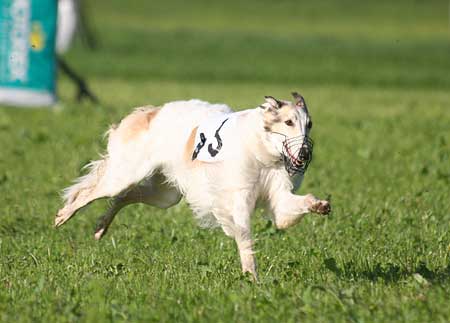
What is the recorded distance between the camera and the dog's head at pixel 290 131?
7051 millimetres

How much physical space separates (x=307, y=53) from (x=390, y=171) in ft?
75.0

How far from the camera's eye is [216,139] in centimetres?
769

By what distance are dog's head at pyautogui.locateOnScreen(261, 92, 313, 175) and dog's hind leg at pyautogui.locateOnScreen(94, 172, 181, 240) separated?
2007mm

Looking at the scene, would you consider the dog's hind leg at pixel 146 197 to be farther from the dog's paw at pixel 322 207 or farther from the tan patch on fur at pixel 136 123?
the dog's paw at pixel 322 207

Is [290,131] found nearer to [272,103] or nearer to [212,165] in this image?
[272,103]

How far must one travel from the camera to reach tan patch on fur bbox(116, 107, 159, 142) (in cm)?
888

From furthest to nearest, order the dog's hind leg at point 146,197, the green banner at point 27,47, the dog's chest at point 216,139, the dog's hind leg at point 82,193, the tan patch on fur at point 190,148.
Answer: the green banner at point 27,47
the dog's hind leg at point 82,193
the dog's hind leg at point 146,197
the tan patch on fur at point 190,148
the dog's chest at point 216,139

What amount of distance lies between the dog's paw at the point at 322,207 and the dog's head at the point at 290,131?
263 mm

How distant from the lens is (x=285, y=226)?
7.52 metres

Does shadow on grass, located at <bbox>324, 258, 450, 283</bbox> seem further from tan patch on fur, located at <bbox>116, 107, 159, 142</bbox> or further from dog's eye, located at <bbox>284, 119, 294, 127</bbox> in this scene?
tan patch on fur, located at <bbox>116, 107, 159, 142</bbox>

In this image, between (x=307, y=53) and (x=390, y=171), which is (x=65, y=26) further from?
(x=390, y=171)

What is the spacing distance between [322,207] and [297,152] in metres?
0.37

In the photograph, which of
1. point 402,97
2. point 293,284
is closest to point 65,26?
point 402,97

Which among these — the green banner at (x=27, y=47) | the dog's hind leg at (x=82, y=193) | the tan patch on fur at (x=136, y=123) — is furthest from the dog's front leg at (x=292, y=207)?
the green banner at (x=27, y=47)
